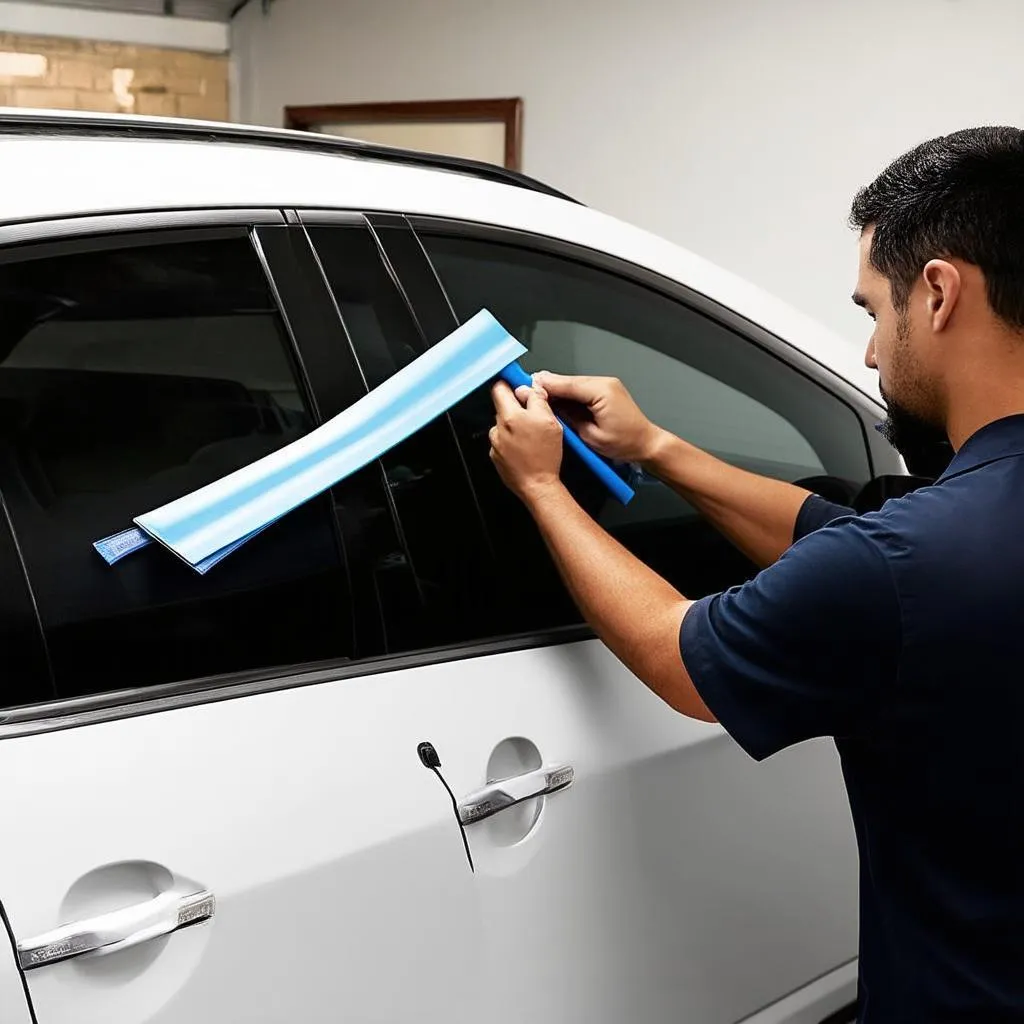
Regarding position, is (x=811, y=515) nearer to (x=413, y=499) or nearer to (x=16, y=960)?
(x=413, y=499)

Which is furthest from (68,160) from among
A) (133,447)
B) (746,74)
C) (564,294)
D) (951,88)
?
(746,74)

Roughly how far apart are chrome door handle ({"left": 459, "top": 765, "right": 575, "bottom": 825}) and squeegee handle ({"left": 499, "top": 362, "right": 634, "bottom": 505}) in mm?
329

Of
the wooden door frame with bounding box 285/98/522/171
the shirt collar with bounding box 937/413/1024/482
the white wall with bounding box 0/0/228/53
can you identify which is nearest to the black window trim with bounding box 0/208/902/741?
the shirt collar with bounding box 937/413/1024/482

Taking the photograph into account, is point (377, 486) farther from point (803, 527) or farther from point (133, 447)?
point (803, 527)

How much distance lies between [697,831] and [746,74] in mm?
4007

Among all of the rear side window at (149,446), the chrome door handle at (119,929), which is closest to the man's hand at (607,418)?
the rear side window at (149,446)

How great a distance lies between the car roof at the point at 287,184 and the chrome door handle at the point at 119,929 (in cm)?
55

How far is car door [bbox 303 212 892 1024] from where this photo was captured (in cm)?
128

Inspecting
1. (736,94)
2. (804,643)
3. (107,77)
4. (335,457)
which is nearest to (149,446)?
(335,457)

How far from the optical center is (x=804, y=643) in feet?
3.74

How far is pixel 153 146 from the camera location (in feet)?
4.01

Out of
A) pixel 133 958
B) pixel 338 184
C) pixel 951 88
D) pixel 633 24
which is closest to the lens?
pixel 133 958

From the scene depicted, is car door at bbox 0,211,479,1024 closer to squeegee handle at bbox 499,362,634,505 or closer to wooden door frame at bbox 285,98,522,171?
squeegee handle at bbox 499,362,634,505

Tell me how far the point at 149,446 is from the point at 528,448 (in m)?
0.39
